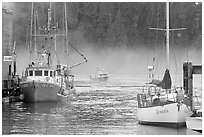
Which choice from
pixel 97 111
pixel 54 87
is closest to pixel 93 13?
pixel 54 87

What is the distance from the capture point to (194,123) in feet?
43.4

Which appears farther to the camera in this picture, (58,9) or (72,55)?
(72,55)

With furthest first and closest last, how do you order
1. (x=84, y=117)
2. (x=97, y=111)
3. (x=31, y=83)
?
(x=31, y=83) → (x=97, y=111) → (x=84, y=117)

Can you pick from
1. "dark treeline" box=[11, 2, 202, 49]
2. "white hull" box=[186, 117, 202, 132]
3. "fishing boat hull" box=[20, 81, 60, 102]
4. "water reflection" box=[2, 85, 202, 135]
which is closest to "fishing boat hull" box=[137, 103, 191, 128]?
"water reflection" box=[2, 85, 202, 135]

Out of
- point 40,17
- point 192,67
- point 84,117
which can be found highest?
point 40,17

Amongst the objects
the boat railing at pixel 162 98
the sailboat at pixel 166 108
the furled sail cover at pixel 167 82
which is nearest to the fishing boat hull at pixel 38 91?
the boat railing at pixel 162 98

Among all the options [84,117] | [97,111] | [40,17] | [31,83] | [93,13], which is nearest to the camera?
[84,117]

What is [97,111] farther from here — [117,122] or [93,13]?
[93,13]

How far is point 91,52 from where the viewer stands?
37.3 meters

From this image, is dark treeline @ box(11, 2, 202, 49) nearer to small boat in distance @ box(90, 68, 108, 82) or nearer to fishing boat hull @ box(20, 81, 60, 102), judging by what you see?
fishing boat hull @ box(20, 81, 60, 102)

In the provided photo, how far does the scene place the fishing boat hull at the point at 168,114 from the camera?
14094mm

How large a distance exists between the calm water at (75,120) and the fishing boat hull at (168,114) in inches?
11.3

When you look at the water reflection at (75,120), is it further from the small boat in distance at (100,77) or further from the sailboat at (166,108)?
the small boat in distance at (100,77)

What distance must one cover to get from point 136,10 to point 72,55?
8792 mm
